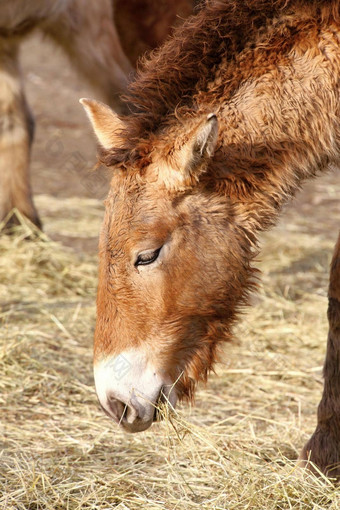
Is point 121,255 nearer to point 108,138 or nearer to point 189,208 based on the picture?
point 189,208

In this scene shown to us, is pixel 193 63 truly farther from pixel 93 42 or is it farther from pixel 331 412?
pixel 93 42

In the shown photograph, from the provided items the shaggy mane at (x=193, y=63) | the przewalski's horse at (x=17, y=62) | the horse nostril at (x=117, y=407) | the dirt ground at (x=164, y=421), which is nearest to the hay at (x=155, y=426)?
the dirt ground at (x=164, y=421)

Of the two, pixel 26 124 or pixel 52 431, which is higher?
pixel 26 124

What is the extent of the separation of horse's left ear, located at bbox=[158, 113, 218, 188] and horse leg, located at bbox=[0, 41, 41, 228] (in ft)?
11.5

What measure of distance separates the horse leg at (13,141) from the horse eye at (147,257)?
3.51 metres

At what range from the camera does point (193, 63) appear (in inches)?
123

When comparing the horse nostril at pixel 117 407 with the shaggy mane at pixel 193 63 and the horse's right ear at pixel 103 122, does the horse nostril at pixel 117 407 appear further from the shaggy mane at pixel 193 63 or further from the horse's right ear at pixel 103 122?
the horse's right ear at pixel 103 122

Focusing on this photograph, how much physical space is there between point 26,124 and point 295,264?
2634 mm

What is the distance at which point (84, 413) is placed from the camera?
3951 mm

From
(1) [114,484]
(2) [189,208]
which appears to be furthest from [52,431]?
(2) [189,208]

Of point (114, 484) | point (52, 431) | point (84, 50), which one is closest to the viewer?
point (114, 484)

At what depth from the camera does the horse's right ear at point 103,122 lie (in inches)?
128

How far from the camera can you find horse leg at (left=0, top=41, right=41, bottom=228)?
20.5 ft

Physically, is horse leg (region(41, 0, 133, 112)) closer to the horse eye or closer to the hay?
the hay
